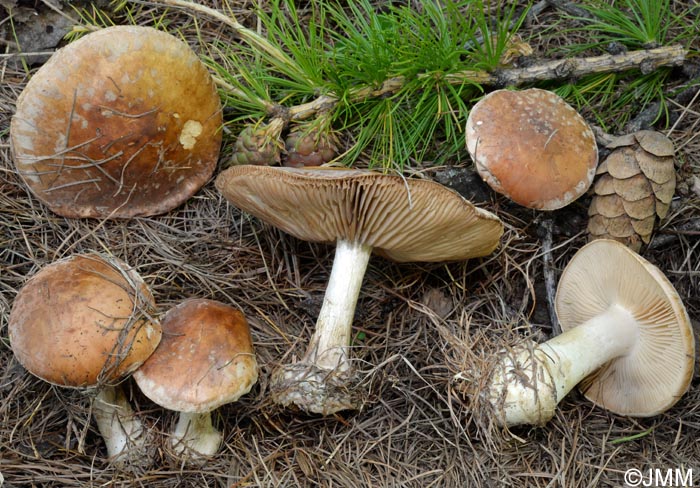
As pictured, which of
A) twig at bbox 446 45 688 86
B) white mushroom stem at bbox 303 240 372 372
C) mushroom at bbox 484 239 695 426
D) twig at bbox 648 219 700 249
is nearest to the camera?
mushroom at bbox 484 239 695 426

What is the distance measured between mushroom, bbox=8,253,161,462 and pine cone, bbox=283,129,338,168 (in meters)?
0.96

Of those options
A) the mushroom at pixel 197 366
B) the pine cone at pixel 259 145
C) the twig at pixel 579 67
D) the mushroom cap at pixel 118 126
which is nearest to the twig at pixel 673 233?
the twig at pixel 579 67

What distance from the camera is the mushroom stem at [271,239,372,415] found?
2.79 metres

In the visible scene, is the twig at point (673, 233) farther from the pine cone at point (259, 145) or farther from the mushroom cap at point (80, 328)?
the mushroom cap at point (80, 328)

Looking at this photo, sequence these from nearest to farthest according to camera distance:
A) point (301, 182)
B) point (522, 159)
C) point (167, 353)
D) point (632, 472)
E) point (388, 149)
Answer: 1. point (301, 182)
2. point (167, 353)
3. point (632, 472)
4. point (522, 159)
5. point (388, 149)

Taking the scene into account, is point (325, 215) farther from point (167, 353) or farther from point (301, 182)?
point (167, 353)

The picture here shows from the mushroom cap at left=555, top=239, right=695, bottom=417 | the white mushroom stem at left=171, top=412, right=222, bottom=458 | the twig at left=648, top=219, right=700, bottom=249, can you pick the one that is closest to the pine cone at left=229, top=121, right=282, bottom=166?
the white mushroom stem at left=171, top=412, right=222, bottom=458

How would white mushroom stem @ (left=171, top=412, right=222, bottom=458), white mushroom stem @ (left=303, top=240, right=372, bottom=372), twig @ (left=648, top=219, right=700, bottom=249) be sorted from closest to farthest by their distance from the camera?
white mushroom stem @ (left=171, top=412, right=222, bottom=458) → white mushroom stem @ (left=303, top=240, right=372, bottom=372) → twig @ (left=648, top=219, right=700, bottom=249)

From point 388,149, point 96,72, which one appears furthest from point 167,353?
point 388,149

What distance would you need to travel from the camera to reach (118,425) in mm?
2822

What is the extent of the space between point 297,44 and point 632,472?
260cm

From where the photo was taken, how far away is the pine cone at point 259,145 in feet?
10.2

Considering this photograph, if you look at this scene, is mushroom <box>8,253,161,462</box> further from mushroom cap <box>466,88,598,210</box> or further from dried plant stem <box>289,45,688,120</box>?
mushroom cap <box>466,88,598,210</box>

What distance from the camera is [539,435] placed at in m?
2.91
